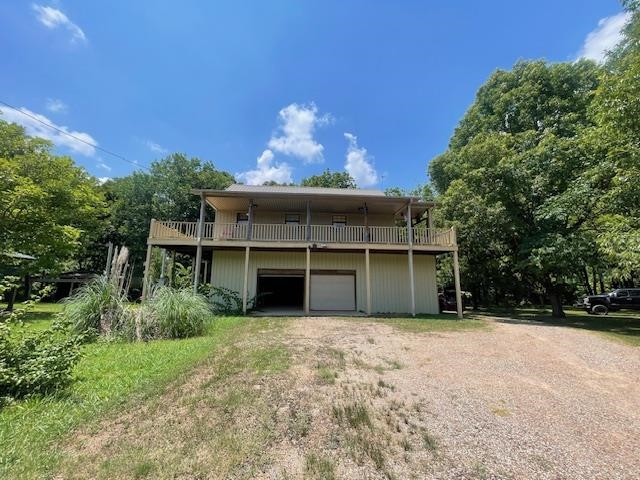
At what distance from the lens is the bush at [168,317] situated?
25.7 feet

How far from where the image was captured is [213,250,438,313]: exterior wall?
1476cm

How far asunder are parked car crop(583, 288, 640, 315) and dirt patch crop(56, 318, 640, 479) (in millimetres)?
15137

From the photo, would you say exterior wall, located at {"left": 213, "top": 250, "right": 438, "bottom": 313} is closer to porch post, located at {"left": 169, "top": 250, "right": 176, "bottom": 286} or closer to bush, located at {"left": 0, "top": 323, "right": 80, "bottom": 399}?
porch post, located at {"left": 169, "top": 250, "right": 176, "bottom": 286}

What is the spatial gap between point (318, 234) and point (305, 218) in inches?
93.8

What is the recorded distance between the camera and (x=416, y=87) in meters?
16.5

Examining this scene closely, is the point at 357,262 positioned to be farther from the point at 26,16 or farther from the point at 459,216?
the point at 26,16

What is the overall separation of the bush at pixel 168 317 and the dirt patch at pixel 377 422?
89.1 inches

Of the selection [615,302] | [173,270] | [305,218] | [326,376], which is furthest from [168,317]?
[615,302]

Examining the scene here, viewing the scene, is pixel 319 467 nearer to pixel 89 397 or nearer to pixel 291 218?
pixel 89 397

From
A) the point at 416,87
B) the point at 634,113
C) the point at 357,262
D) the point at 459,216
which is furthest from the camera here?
the point at 459,216

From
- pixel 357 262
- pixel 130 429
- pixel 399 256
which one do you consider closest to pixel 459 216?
pixel 399 256

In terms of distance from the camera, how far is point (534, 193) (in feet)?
46.3

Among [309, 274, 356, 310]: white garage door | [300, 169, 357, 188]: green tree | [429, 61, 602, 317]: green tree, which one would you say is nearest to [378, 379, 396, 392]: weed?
[309, 274, 356, 310]: white garage door

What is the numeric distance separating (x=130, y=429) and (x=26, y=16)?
1320cm
